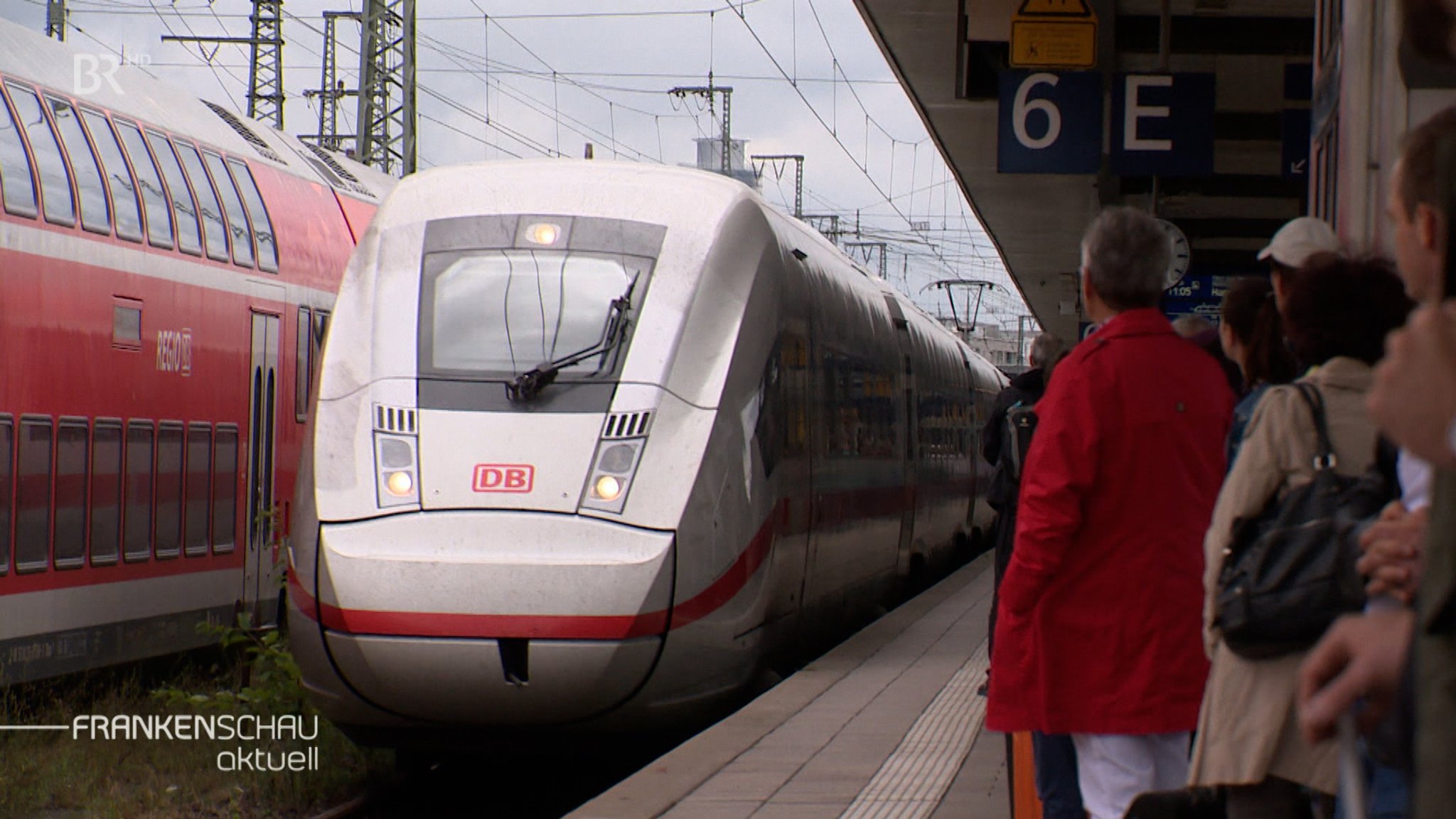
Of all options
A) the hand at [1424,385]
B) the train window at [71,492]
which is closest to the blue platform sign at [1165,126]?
the train window at [71,492]

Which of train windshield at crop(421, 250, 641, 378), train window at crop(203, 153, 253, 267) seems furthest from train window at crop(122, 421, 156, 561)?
train windshield at crop(421, 250, 641, 378)

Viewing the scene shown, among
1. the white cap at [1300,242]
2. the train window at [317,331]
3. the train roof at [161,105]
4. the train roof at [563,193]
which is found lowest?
the white cap at [1300,242]

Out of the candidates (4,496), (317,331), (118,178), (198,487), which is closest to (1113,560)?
(4,496)

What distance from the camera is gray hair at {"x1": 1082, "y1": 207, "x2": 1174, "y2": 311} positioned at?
4152 millimetres

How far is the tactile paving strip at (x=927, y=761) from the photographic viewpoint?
6.35m

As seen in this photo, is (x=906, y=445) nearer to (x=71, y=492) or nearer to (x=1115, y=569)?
(x=71, y=492)

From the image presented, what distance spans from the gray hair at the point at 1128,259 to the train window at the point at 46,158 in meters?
7.05

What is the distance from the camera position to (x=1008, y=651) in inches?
162

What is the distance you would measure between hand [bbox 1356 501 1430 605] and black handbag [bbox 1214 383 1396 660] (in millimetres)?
744

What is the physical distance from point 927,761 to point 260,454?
262 inches

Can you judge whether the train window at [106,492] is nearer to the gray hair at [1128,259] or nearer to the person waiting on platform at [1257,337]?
the gray hair at [1128,259]

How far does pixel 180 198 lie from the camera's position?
A: 11.7 m

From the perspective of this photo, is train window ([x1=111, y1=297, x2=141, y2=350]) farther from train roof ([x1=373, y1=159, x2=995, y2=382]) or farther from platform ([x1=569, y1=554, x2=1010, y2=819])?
platform ([x1=569, y1=554, x2=1010, y2=819])

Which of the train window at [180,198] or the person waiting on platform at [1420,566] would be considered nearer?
the person waiting on platform at [1420,566]
